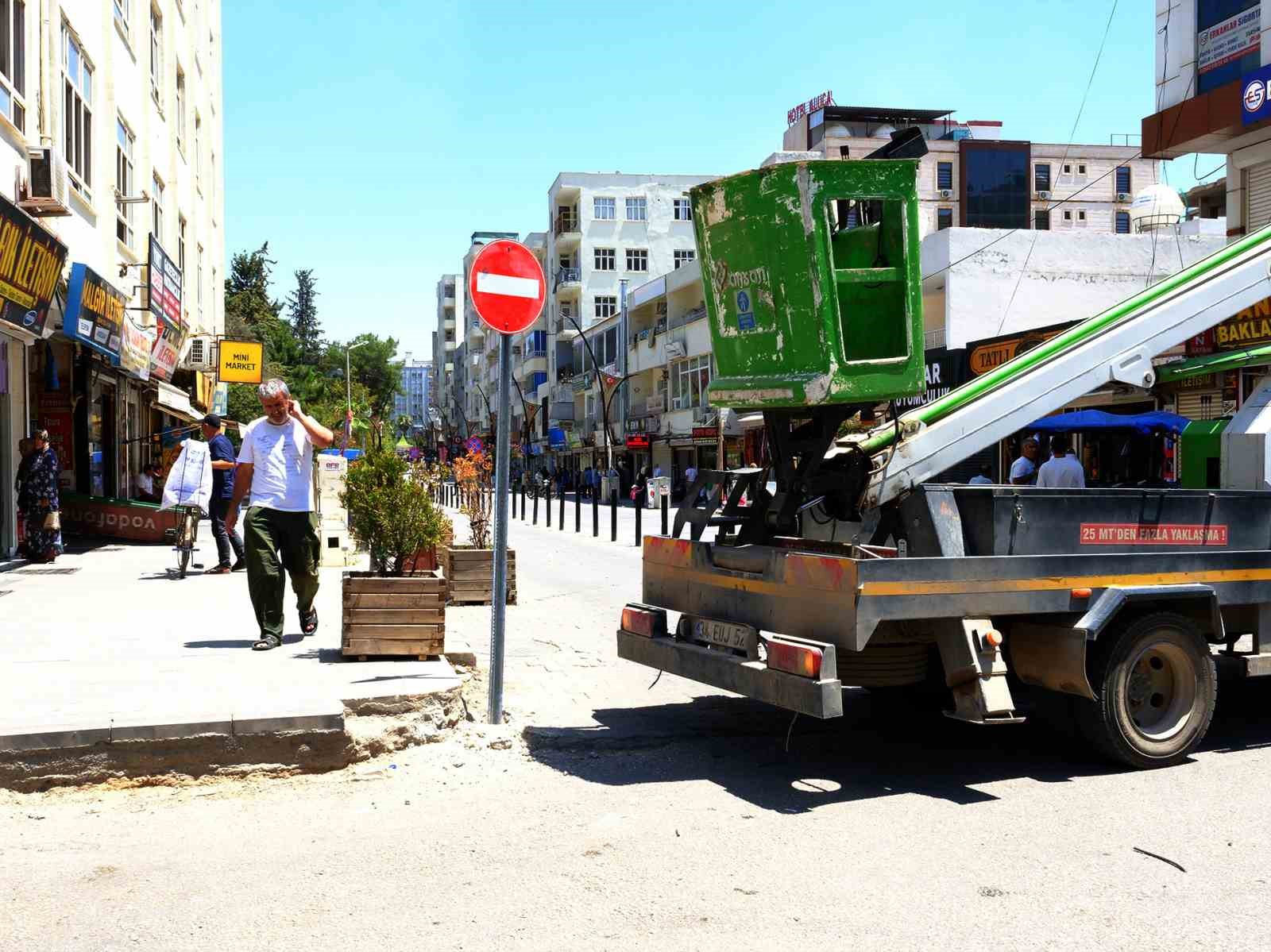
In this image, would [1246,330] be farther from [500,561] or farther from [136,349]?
[136,349]

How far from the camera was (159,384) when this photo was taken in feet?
72.0

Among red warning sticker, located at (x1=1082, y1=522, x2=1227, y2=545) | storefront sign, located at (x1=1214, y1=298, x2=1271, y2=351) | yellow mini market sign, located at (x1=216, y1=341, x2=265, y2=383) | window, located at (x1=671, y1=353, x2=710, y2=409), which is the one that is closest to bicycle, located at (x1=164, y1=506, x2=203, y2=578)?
red warning sticker, located at (x1=1082, y1=522, x2=1227, y2=545)

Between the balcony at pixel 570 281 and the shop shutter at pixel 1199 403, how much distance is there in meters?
56.5

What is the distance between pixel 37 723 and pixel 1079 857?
4549mm

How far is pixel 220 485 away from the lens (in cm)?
1454

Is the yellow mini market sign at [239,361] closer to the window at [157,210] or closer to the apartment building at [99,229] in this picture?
the apartment building at [99,229]

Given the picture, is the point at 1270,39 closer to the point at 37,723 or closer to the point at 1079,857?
the point at 1079,857

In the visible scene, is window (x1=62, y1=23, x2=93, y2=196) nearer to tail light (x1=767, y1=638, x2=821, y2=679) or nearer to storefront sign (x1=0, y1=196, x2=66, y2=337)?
storefront sign (x1=0, y1=196, x2=66, y2=337)

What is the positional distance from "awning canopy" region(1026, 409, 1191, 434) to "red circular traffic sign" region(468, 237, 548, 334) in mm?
12069

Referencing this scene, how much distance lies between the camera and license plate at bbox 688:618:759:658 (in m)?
5.68

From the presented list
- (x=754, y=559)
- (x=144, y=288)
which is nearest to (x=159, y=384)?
(x=144, y=288)

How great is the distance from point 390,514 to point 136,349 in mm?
11872

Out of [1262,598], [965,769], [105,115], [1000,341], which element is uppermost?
[105,115]

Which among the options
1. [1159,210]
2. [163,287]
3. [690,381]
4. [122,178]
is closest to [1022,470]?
[163,287]
